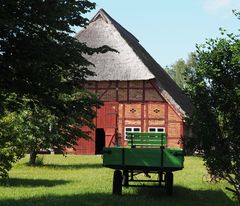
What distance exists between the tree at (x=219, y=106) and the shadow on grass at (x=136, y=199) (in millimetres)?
2030

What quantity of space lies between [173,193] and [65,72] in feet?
15.9

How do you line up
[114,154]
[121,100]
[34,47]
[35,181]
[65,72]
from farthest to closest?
[121,100]
[35,181]
[114,154]
[65,72]
[34,47]

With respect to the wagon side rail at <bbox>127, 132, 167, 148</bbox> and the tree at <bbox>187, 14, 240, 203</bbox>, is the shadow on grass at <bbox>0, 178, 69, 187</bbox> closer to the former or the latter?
the wagon side rail at <bbox>127, 132, 167, 148</bbox>

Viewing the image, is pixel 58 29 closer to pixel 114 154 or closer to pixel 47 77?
pixel 47 77

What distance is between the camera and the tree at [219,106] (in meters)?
9.08

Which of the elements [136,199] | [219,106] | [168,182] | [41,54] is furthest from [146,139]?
[41,54]

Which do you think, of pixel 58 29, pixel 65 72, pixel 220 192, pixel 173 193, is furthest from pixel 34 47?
pixel 220 192

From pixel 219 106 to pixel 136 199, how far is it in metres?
3.27

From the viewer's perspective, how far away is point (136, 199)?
11.2 metres

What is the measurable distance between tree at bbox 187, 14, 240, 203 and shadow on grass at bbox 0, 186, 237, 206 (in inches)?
79.9

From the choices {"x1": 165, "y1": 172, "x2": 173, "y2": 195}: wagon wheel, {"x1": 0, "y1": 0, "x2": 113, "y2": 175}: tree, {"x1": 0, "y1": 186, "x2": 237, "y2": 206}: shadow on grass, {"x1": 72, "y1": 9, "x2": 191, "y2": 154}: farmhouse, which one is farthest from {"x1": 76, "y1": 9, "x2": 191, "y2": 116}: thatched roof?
{"x1": 0, "y1": 0, "x2": 113, "y2": 175}: tree

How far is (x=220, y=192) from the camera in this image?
1345 cm

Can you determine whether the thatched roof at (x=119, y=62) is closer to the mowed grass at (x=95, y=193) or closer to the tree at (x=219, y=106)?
the mowed grass at (x=95, y=193)

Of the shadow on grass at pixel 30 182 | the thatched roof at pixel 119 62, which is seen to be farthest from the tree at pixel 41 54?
the thatched roof at pixel 119 62
